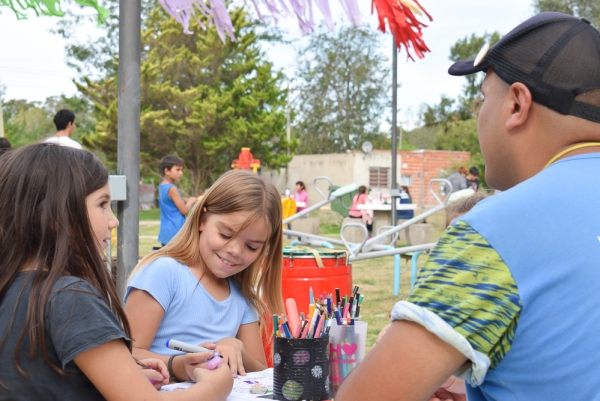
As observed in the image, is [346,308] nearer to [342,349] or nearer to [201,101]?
[342,349]

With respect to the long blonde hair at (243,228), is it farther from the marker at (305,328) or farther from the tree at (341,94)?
the tree at (341,94)

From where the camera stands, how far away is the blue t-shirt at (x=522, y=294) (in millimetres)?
856

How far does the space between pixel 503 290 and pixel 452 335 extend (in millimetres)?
88

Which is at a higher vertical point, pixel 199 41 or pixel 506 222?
pixel 199 41

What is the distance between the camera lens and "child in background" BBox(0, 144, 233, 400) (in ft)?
4.23

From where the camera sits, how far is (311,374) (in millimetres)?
1633

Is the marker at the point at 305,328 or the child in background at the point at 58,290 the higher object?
the child in background at the point at 58,290

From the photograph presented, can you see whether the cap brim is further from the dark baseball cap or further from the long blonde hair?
the long blonde hair

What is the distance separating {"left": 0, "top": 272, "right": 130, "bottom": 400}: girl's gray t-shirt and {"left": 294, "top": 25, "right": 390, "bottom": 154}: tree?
3531 centimetres

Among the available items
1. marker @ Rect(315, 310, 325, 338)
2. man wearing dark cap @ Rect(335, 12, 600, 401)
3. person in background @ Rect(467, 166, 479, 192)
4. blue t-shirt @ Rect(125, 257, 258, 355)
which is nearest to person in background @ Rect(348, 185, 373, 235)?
person in background @ Rect(467, 166, 479, 192)

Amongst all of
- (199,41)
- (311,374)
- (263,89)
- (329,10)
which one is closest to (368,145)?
(263,89)

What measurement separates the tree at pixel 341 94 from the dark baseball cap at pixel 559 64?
35401 mm

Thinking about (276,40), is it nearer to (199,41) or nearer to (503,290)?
(199,41)

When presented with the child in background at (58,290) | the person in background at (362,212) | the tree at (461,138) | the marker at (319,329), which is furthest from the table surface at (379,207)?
the tree at (461,138)
